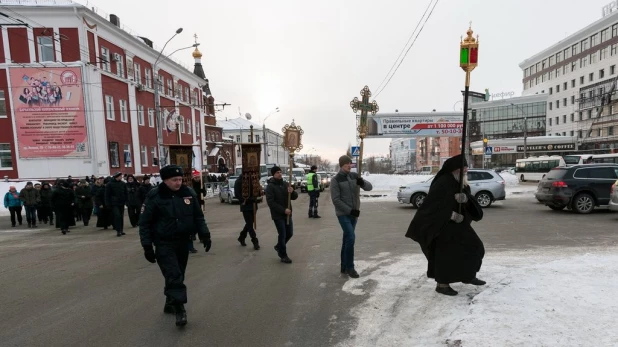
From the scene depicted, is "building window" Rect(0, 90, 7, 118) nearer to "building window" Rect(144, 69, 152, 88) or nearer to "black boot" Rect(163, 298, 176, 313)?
"building window" Rect(144, 69, 152, 88)

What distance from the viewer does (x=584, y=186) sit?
11.6 meters

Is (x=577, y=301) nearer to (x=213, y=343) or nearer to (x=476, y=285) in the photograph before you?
(x=476, y=285)

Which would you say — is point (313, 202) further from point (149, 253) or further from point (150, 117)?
point (150, 117)

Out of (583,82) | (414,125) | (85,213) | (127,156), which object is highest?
(583,82)

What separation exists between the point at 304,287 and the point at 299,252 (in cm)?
220

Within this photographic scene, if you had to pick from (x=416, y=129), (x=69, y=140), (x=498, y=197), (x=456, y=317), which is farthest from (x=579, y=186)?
(x=69, y=140)

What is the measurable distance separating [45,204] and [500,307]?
1619cm

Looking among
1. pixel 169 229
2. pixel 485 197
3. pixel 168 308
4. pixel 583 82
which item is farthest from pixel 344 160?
pixel 583 82

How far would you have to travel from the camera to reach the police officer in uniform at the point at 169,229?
3.86 m

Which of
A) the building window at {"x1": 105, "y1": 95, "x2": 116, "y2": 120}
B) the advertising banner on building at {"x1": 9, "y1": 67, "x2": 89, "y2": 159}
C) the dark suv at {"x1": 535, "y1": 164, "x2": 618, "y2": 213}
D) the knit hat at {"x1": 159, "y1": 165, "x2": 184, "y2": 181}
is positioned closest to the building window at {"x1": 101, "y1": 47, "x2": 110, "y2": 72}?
the building window at {"x1": 105, "y1": 95, "x2": 116, "y2": 120}

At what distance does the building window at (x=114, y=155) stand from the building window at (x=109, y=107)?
6.61ft

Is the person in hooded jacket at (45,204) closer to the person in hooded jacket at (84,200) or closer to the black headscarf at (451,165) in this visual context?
the person in hooded jacket at (84,200)

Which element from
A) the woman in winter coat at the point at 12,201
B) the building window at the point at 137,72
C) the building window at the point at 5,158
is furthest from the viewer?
the building window at the point at 137,72

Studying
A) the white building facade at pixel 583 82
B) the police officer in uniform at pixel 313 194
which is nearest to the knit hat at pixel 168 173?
the police officer in uniform at pixel 313 194
